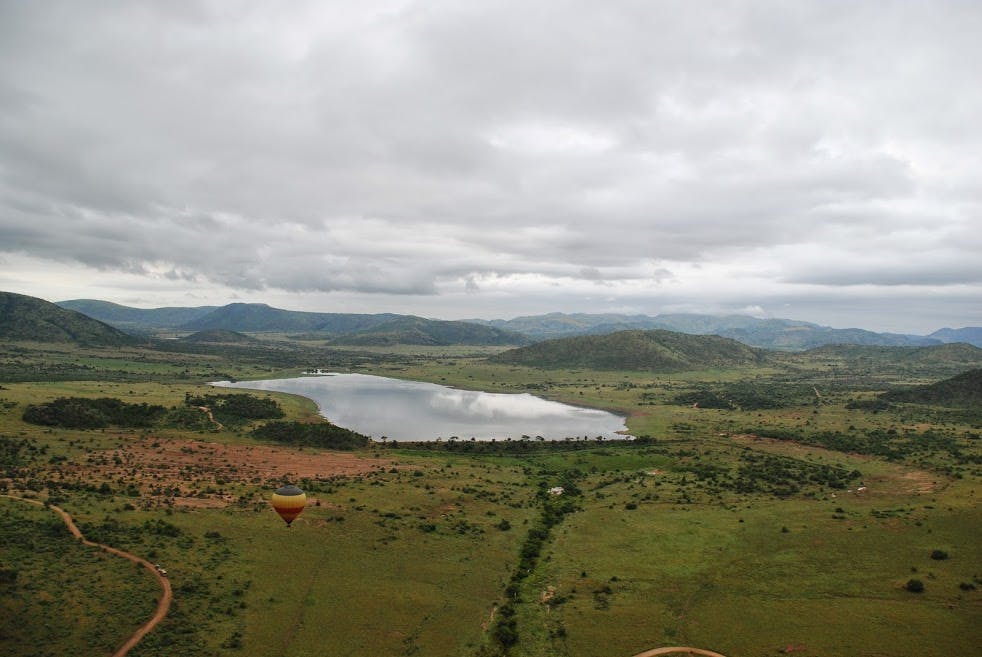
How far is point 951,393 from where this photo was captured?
15150 cm

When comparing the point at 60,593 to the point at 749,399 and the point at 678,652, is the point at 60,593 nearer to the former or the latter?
the point at 678,652

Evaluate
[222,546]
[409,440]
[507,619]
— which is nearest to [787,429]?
[409,440]

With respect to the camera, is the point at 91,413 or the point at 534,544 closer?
the point at 534,544

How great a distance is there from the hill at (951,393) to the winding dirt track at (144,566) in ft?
574

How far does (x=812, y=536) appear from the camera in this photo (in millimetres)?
56531

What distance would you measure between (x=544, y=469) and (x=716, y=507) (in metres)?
31.1

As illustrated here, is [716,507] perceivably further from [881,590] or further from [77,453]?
[77,453]

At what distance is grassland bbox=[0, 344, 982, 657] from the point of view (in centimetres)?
3694

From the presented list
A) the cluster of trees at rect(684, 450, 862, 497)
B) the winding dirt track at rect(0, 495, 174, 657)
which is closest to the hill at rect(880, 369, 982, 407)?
the cluster of trees at rect(684, 450, 862, 497)

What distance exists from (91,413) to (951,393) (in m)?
200

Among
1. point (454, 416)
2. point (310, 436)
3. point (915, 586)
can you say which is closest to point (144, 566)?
point (915, 586)

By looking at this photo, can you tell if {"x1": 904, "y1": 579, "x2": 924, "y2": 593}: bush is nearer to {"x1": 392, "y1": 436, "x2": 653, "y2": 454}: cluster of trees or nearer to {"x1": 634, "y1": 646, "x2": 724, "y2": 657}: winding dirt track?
{"x1": 634, "y1": 646, "x2": 724, "y2": 657}: winding dirt track

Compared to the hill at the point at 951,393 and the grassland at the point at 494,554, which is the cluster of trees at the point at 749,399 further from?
the grassland at the point at 494,554

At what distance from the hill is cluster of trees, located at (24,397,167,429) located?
608ft
